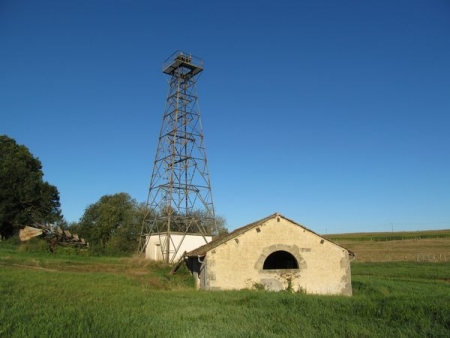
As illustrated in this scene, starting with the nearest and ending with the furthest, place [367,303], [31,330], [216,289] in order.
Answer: [31,330] → [367,303] → [216,289]

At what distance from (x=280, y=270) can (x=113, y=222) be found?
35948mm

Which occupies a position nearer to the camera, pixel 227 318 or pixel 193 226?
pixel 227 318

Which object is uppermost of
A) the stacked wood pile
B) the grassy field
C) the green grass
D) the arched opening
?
the green grass

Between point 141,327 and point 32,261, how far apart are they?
19.3 meters

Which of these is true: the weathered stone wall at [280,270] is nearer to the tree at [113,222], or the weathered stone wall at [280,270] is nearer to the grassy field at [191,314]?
the grassy field at [191,314]

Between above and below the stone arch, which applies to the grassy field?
below

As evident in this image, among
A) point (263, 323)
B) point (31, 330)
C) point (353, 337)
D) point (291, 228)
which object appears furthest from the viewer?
point (291, 228)

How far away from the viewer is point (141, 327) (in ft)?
27.1

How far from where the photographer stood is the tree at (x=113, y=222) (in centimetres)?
4397

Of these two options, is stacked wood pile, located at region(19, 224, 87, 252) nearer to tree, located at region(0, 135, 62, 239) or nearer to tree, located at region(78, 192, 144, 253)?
tree, located at region(78, 192, 144, 253)

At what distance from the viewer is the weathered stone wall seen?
17.2m

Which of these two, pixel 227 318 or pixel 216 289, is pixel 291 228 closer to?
pixel 216 289

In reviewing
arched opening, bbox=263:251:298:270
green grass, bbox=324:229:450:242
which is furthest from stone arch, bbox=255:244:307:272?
green grass, bbox=324:229:450:242

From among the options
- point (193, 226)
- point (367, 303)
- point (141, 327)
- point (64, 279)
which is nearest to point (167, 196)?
point (193, 226)
